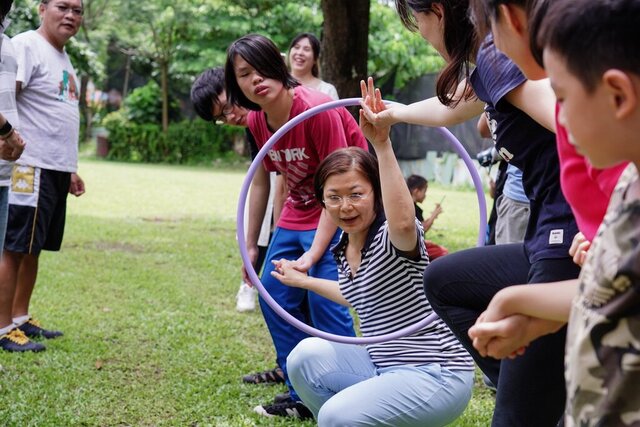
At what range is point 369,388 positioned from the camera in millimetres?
2754

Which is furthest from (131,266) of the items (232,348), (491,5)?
(491,5)

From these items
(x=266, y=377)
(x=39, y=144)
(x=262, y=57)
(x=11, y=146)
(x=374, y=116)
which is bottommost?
(x=266, y=377)

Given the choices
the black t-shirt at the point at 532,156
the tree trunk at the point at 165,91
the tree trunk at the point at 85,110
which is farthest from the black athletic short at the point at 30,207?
the tree trunk at the point at 85,110

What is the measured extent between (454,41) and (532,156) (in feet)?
1.39

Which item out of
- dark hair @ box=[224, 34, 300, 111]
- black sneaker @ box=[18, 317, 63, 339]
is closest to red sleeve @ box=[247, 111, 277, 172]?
dark hair @ box=[224, 34, 300, 111]

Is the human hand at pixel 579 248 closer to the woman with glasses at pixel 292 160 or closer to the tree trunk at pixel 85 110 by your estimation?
the woman with glasses at pixel 292 160

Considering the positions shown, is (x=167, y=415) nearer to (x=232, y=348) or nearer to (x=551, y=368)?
(x=232, y=348)

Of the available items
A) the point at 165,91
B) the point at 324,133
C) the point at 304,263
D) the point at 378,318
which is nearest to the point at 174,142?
the point at 165,91

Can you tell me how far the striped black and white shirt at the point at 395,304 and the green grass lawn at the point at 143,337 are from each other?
2.51 feet

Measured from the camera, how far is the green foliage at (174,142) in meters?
24.9

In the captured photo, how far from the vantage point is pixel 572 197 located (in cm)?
173

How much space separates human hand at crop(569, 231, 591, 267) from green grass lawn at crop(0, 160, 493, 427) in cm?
182

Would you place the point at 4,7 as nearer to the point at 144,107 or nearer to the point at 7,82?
the point at 7,82

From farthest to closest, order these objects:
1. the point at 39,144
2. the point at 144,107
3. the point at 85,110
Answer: the point at 85,110 → the point at 144,107 → the point at 39,144
